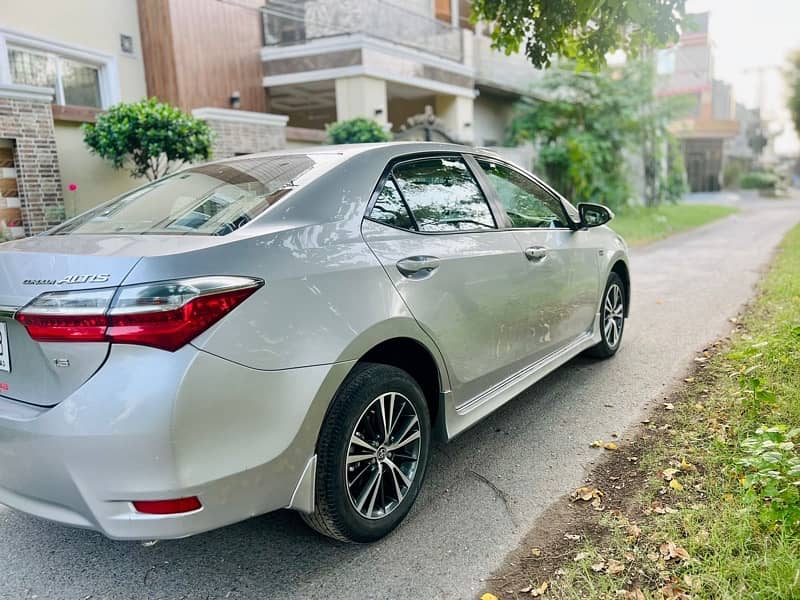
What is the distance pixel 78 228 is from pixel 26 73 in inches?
342

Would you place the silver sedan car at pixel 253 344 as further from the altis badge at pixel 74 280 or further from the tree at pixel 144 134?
the tree at pixel 144 134

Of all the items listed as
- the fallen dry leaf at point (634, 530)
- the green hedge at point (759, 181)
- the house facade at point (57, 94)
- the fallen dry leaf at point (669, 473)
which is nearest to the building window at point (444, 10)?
the house facade at point (57, 94)

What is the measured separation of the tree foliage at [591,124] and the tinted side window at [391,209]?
53.9 ft

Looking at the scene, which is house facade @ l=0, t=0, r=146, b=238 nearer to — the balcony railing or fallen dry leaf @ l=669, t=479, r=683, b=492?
the balcony railing

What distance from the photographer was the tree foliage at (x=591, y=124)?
61.9 feet

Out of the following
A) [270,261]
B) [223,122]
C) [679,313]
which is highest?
[223,122]

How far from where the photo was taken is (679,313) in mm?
7191

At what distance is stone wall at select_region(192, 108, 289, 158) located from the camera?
1055 cm

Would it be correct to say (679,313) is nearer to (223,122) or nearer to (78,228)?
(78,228)

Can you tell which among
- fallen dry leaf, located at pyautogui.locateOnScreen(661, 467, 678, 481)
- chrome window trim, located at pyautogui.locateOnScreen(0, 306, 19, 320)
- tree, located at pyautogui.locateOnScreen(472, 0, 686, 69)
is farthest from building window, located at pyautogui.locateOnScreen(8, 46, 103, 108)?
fallen dry leaf, located at pyautogui.locateOnScreen(661, 467, 678, 481)

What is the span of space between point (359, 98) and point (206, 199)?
39.6ft

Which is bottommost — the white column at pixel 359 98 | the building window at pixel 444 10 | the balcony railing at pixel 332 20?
the white column at pixel 359 98

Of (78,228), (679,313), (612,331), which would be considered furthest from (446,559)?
(679,313)

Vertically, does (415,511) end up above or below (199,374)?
below
